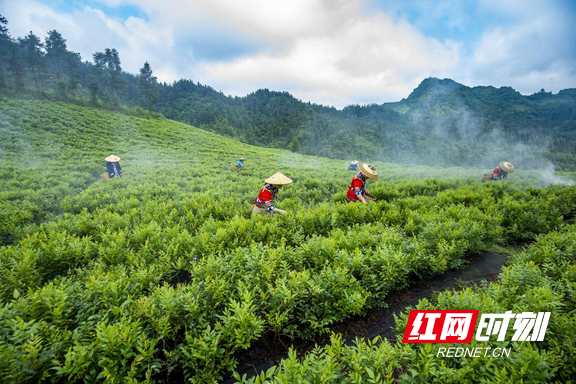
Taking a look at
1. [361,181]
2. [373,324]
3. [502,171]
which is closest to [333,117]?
[502,171]

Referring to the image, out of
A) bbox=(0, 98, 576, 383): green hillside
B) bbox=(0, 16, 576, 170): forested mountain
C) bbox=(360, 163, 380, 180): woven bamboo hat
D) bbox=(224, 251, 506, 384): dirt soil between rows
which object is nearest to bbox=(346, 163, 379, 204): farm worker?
bbox=(360, 163, 380, 180): woven bamboo hat

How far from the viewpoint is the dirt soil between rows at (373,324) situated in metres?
2.93

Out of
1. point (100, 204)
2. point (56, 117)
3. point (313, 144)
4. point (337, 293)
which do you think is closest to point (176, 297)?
point (337, 293)

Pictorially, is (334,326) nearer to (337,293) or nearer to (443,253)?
(337,293)

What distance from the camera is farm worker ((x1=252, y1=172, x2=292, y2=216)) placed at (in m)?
6.55

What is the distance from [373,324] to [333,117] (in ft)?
351

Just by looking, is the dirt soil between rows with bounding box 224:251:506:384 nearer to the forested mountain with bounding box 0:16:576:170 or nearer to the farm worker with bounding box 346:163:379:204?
the farm worker with bounding box 346:163:379:204

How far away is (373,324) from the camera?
3496 millimetres

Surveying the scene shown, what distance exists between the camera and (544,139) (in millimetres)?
76062

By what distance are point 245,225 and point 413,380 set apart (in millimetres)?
4057

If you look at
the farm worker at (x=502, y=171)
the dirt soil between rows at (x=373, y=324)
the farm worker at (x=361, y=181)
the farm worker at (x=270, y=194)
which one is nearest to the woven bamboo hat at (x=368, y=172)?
the farm worker at (x=361, y=181)

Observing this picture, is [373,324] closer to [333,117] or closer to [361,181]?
[361,181]

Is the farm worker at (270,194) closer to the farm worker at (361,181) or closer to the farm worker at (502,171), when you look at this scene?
the farm worker at (361,181)

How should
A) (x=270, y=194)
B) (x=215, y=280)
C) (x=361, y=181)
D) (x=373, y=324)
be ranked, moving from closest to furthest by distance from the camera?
(x=215, y=280) → (x=373, y=324) → (x=270, y=194) → (x=361, y=181)
